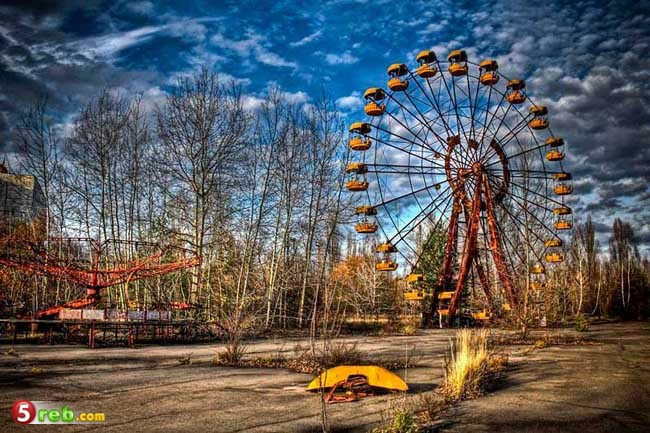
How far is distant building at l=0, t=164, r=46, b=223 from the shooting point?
27.4 m

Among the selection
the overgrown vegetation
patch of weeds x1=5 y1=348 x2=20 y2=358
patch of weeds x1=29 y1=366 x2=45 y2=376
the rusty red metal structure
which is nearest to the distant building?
the rusty red metal structure

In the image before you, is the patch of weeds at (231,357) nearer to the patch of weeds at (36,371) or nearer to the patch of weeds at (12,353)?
the patch of weeds at (36,371)

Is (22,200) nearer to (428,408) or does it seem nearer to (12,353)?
(12,353)

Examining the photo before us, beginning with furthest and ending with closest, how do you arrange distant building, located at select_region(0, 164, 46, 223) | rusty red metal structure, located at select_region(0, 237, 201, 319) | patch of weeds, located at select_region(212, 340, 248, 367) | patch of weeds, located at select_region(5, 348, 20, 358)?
distant building, located at select_region(0, 164, 46, 223), rusty red metal structure, located at select_region(0, 237, 201, 319), patch of weeds, located at select_region(5, 348, 20, 358), patch of weeds, located at select_region(212, 340, 248, 367)

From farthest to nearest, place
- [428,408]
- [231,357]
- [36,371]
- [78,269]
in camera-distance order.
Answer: [78,269] → [231,357] → [36,371] → [428,408]

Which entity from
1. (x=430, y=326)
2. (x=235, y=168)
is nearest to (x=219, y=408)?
(x=235, y=168)

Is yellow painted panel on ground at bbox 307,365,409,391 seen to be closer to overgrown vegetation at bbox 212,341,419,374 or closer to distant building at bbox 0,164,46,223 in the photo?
overgrown vegetation at bbox 212,341,419,374

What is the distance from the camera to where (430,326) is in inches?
1191

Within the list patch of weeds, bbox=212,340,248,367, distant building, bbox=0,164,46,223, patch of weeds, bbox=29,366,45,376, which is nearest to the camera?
patch of weeds, bbox=29,366,45,376

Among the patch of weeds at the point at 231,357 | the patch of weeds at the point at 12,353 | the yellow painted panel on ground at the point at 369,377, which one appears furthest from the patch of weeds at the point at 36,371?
the yellow painted panel on ground at the point at 369,377

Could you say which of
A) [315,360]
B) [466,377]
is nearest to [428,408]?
[466,377]

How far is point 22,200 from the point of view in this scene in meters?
30.8

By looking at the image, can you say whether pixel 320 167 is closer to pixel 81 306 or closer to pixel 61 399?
pixel 81 306

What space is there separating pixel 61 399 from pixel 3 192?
3559 cm
